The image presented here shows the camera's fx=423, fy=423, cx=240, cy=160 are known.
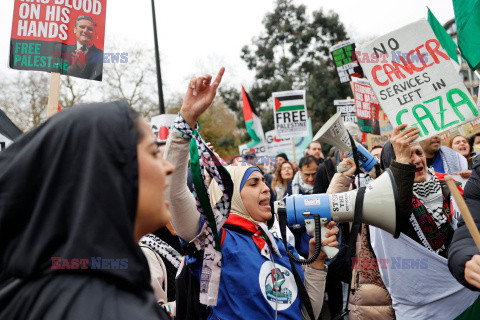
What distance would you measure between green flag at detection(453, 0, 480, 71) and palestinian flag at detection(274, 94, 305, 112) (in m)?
5.54

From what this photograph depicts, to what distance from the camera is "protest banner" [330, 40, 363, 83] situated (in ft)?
26.2

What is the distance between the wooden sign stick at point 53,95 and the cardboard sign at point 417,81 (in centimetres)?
204

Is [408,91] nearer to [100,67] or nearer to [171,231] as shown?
[171,231]

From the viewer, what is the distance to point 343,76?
8.14 m

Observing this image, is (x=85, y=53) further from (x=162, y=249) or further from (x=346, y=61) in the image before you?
(x=346, y=61)

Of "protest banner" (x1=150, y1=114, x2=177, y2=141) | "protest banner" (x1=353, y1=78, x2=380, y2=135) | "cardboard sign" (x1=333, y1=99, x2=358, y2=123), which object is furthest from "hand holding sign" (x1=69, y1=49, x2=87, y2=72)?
"cardboard sign" (x1=333, y1=99, x2=358, y2=123)

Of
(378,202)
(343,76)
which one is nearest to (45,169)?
(378,202)

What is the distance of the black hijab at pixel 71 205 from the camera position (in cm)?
89

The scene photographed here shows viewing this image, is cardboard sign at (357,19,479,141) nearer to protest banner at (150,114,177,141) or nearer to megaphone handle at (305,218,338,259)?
megaphone handle at (305,218,338,259)

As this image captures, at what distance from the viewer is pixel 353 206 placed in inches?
88.0

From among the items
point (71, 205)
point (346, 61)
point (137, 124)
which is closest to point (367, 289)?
point (137, 124)

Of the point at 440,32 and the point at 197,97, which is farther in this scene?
the point at 440,32

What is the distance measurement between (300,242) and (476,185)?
1513mm

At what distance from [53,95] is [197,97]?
49.3 inches
